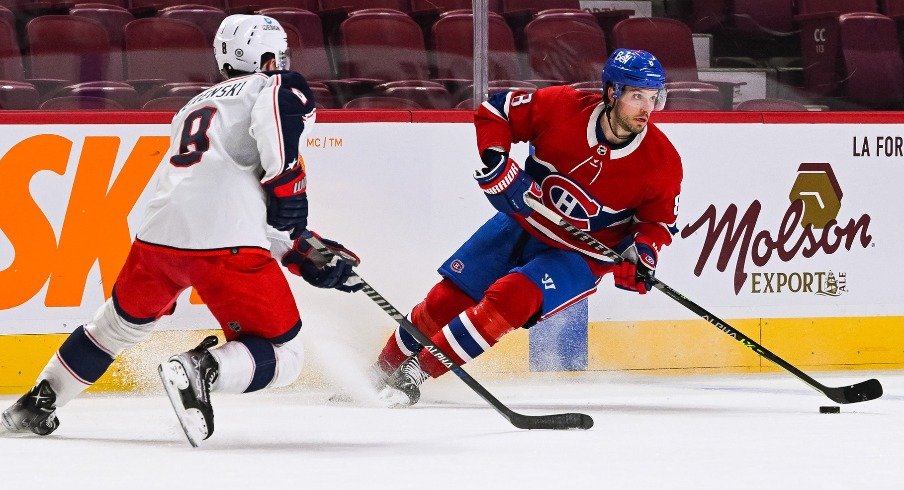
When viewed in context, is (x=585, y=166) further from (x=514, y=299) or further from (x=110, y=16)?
(x=110, y=16)

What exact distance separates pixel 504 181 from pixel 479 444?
3.00 ft

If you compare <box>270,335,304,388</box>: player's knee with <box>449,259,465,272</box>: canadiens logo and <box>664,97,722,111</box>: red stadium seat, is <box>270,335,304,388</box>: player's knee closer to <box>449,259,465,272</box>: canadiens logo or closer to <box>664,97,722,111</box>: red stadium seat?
<box>449,259,465,272</box>: canadiens logo

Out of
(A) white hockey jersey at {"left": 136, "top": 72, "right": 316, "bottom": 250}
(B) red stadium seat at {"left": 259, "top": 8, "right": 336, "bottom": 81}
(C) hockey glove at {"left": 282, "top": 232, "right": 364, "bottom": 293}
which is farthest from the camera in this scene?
(B) red stadium seat at {"left": 259, "top": 8, "right": 336, "bottom": 81}

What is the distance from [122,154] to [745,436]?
6.92ft

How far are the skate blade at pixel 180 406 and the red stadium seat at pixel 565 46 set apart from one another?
2076 mm

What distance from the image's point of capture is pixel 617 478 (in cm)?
283

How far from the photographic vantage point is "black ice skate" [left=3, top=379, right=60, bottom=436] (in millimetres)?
3377

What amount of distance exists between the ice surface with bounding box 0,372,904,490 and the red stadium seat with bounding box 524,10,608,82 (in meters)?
1.09

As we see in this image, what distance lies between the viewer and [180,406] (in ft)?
10.1

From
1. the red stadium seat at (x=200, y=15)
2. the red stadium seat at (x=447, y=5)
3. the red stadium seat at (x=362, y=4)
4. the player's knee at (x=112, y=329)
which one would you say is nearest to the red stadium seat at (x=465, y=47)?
the red stadium seat at (x=447, y=5)

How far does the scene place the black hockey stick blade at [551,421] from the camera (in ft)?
11.5

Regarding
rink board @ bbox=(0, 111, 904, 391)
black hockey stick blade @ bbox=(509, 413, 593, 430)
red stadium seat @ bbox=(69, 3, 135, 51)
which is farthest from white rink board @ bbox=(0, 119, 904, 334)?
black hockey stick blade @ bbox=(509, 413, 593, 430)

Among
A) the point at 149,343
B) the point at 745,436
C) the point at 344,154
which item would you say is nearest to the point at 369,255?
the point at 344,154

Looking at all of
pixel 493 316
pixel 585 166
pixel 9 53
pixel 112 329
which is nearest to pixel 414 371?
pixel 493 316
